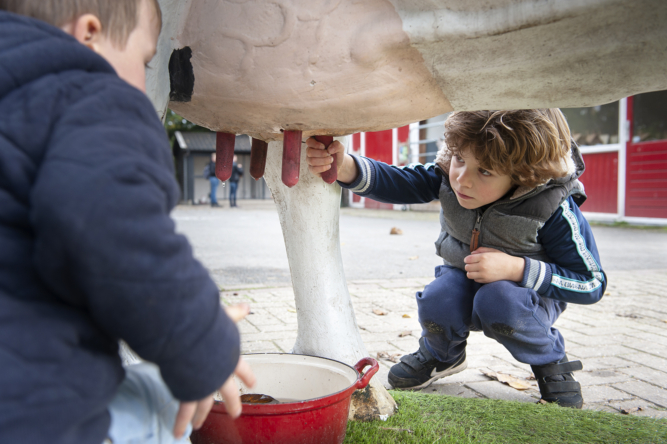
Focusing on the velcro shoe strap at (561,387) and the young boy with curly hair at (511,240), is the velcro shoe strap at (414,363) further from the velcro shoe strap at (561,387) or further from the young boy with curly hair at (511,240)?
the velcro shoe strap at (561,387)

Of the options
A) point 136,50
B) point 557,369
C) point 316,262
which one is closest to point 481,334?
point 557,369

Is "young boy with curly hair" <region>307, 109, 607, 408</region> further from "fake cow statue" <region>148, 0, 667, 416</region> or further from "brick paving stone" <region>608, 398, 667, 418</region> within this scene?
"fake cow statue" <region>148, 0, 667, 416</region>

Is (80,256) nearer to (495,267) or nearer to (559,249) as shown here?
(495,267)

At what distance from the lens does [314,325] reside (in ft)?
5.49

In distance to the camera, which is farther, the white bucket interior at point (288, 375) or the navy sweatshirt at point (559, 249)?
the navy sweatshirt at point (559, 249)

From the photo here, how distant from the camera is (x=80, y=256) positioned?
65cm

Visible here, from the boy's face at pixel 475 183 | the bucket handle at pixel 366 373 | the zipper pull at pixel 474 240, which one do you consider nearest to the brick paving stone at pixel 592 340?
the zipper pull at pixel 474 240

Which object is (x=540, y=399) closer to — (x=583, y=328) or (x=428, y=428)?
(x=428, y=428)

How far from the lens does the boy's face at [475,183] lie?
1.81 meters

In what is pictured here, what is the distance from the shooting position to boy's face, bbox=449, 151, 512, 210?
1810 millimetres

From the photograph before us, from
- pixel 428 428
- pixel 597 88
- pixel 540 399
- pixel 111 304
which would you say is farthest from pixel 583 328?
pixel 111 304

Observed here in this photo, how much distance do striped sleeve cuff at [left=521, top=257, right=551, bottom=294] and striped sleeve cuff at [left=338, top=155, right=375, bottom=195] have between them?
0.58 meters

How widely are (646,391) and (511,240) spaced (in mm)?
718

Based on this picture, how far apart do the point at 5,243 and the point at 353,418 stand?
3.66 feet
